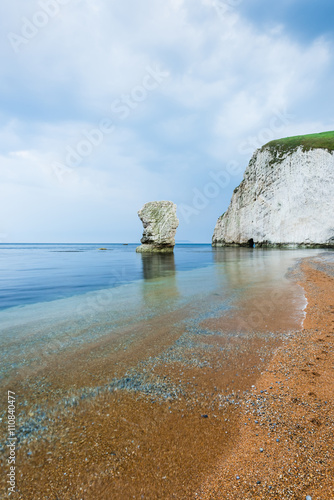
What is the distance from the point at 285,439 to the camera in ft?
8.34

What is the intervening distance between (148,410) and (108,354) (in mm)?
2087

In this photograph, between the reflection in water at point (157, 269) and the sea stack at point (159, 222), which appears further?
the sea stack at point (159, 222)

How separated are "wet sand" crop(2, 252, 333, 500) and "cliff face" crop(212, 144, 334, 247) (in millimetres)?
62657

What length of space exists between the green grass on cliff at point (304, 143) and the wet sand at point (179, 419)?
224 feet

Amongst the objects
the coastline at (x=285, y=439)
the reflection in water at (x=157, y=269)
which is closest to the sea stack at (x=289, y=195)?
the reflection in water at (x=157, y=269)

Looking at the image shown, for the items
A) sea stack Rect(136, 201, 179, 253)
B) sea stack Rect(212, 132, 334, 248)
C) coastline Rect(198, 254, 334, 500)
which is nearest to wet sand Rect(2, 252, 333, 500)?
coastline Rect(198, 254, 334, 500)

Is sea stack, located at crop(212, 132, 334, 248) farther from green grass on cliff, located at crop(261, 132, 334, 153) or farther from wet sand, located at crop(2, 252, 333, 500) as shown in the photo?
wet sand, located at crop(2, 252, 333, 500)

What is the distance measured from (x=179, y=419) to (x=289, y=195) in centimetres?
6822

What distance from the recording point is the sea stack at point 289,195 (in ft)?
185

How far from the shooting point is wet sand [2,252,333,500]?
7.00 ft

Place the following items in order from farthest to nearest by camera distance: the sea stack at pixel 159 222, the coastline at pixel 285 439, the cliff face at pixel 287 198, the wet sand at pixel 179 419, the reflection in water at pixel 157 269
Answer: the cliff face at pixel 287 198
the sea stack at pixel 159 222
the reflection in water at pixel 157 269
the wet sand at pixel 179 419
the coastline at pixel 285 439

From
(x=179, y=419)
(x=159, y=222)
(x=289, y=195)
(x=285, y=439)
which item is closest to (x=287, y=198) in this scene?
(x=289, y=195)

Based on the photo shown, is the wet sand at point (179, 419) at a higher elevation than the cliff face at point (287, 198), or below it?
below

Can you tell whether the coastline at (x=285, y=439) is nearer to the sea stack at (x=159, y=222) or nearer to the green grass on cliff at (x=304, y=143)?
the sea stack at (x=159, y=222)
